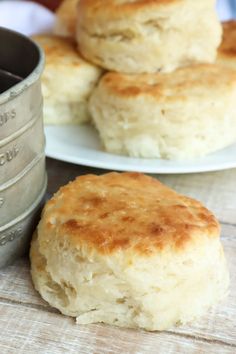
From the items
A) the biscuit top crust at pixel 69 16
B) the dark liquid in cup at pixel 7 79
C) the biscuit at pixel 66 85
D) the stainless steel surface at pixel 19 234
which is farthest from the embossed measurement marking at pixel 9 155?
the biscuit top crust at pixel 69 16

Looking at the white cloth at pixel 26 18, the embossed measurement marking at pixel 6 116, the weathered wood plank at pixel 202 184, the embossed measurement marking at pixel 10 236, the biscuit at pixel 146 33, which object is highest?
the embossed measurement marking at pixel 6 116

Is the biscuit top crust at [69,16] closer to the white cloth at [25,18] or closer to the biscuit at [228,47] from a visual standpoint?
the white cloth at [25,18]

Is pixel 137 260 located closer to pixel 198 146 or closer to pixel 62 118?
pixel 198 146

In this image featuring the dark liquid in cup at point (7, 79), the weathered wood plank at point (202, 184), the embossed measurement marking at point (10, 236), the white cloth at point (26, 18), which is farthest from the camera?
the white cloth at point (26, 18)

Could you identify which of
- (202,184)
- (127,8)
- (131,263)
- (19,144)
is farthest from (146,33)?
(131,263)

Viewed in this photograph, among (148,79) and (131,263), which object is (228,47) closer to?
(148,79)

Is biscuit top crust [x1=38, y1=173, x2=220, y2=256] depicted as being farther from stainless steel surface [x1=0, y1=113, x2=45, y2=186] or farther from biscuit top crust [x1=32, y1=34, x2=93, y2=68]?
biscuit top crust [x1=32, y1=34, x2=93, y2=68]
